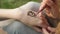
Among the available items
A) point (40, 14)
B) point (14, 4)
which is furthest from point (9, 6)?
point (40, 14)

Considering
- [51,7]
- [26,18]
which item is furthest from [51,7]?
[26,18]

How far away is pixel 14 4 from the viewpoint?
0.62m

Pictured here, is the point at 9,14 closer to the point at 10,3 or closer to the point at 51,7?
the point at 10,3

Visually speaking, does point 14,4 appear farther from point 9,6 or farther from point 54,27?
point 54,27

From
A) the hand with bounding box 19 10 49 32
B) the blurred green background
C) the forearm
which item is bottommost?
the hand with bounding box 19 10 49 32

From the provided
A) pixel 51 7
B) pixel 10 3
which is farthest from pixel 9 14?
pixel 51 7

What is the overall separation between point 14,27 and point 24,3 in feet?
0.41

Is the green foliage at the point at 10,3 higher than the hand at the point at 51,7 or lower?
higher

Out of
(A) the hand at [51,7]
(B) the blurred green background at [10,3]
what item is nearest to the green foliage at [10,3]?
(B) the blurred green background at [10,3]

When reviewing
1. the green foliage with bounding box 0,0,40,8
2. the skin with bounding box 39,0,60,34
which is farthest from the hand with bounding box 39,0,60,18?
the green foliage with bounding box 0,0,40,8

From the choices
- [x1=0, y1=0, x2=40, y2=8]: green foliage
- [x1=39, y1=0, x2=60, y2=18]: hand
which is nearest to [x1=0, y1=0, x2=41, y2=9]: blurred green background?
[x1=0, y1=0, x2=40, y2=8]: green foliage

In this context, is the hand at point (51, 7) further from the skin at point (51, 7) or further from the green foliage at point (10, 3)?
the green foliage at point (10, 3)

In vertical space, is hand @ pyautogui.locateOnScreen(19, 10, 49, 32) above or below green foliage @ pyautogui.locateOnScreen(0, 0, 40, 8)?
below

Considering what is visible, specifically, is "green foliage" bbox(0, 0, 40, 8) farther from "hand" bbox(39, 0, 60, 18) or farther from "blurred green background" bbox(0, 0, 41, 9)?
"hand" bbox(39, 0, 60, 18)
